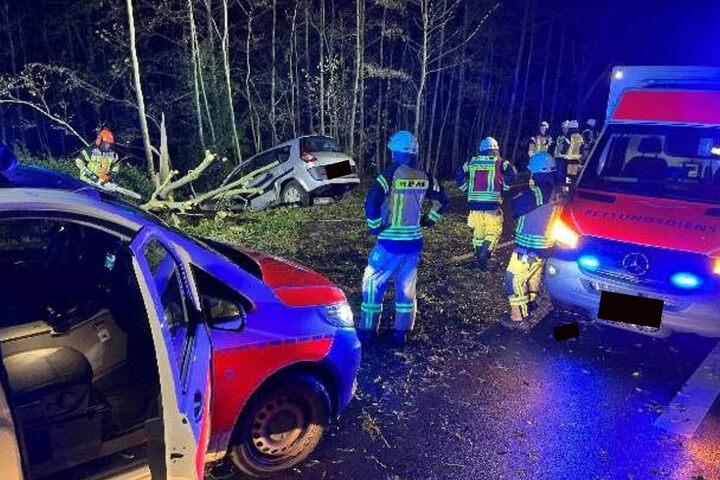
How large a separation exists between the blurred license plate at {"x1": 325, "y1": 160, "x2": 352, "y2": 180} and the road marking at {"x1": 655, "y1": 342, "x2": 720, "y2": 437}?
8.30 meters

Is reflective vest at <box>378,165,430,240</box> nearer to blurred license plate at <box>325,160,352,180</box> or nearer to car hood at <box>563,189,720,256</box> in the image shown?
car hood at <box>563,189,720,256</box>

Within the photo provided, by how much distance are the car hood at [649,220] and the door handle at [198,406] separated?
3663 millimetres

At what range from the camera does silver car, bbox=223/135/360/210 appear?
11.9 metres

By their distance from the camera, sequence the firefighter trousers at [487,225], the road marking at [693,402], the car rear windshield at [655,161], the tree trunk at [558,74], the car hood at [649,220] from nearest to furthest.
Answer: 1. the road marking at [693,402]
2. the car hood at [649,220]
3. the car rear windshield at [655,161]
4. the firefighter trousers at [487,225]
5. the tree trunk at [558,74]

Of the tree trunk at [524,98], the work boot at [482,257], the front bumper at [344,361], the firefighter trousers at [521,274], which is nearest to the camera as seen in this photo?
the front bumper at [344,361]

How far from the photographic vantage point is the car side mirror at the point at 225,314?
9.30ft

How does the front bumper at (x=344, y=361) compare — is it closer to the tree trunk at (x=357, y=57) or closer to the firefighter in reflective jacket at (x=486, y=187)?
the firefighter in reflective jacket at (x=486, y=187)

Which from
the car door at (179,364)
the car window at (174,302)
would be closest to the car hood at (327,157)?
the car window at (174,302)

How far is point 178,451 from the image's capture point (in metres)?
2.38

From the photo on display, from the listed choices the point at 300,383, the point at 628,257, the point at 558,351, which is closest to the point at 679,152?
the point at 628,257

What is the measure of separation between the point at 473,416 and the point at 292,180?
856 cm

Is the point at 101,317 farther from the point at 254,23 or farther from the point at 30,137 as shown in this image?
Result: the point at 30,137

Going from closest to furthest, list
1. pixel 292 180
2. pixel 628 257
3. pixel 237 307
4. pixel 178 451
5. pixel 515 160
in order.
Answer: pixel 178 451
pixel 237 307
pixel 628 257
pixel 292 180
pixel 515 160

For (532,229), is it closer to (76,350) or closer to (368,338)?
(368,338)
